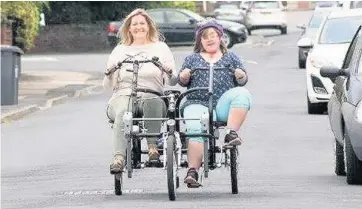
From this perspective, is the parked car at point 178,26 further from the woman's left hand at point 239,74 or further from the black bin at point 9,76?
the woman's left hand at point 239,74

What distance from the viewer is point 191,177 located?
447 inches

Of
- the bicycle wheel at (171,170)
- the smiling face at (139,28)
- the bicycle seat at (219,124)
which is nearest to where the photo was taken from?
the bicycle wheel at (171,170)

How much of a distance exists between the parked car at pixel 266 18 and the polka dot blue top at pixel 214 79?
158 ft

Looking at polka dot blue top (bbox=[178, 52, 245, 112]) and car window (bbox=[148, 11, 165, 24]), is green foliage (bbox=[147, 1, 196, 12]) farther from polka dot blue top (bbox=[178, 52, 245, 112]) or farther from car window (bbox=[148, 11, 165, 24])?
polka dot blue top (bbox=[178, 52, 245, 112])

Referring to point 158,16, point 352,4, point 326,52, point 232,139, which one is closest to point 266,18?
point 158,16

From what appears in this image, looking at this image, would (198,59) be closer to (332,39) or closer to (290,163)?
(290,163)

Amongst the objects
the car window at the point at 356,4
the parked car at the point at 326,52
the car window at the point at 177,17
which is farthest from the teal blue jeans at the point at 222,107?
the car window at the point at 177,17

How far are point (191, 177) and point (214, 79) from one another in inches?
33.6

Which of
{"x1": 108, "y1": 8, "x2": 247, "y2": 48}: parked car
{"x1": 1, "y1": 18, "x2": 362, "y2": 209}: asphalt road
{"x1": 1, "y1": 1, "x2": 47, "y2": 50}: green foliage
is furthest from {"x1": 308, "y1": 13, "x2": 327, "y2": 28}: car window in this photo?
{"x1": 1, "y1": 18, "x2": 362, "y2": 209}: asphalt road

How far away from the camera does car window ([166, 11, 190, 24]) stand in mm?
47562

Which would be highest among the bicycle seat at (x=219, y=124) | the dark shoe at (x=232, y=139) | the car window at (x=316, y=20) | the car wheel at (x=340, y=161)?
the car window at (x=316, y=20)

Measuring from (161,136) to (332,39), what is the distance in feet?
39.1

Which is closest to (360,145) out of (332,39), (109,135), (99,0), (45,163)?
(45,163)

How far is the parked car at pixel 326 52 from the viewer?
2158 cm
